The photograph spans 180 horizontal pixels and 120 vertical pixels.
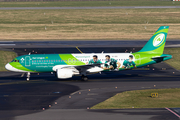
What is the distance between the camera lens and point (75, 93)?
3653 centimetres

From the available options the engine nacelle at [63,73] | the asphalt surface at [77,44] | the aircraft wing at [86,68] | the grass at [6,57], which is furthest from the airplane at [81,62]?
the asphalt surface at [77,44]

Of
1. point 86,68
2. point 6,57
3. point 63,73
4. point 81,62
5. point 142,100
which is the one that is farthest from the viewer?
point 6,57

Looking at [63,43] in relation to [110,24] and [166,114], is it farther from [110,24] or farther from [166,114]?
[166,114]

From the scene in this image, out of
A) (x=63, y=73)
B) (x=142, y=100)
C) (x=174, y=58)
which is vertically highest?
(x=174, y=58)

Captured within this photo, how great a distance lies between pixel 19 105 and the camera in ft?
103

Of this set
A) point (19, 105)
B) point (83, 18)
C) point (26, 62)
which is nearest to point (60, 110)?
point (19, 105)

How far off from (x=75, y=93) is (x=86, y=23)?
6712cm

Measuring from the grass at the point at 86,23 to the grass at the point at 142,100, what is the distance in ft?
155

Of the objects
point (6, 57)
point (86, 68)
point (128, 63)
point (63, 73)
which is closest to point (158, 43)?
point (128, 63)

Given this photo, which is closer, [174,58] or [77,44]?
[174,58]

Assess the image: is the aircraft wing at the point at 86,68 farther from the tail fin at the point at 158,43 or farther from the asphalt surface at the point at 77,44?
the asphalt surface at the point at 77,44

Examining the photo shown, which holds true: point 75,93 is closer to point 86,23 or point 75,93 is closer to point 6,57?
point 6,57

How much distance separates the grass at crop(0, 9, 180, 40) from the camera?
8625 centimetres

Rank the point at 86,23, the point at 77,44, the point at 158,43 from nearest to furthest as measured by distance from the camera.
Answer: the point at 158,43 < the point at 77,44 < the point at 86,23
